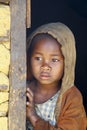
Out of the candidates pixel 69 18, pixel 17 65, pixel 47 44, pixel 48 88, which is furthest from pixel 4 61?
pixel 69 18

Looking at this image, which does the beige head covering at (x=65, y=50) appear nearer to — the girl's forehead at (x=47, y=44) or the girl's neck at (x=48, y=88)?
the girl's forehead at (x=47, y=44)

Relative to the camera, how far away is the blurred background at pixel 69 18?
418cm

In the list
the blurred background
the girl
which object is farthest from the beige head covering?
the blurred background

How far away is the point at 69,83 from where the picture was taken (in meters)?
2.71

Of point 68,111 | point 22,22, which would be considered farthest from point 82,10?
point 22,22

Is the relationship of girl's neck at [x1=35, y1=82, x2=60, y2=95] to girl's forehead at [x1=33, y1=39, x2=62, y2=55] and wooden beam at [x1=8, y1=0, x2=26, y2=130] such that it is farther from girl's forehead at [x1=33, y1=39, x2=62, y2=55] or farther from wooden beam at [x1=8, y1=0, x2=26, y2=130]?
wooden beam at [x1=8, y1=0, x2=26, y2=130]

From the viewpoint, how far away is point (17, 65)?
207 centimetres

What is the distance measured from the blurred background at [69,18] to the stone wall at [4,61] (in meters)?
2.11

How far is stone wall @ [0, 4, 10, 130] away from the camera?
2021 mm

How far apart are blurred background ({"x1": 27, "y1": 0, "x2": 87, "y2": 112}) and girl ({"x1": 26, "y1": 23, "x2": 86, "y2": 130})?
1.39 m

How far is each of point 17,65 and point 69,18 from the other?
7.62 feet

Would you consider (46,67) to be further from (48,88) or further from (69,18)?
(69,18)

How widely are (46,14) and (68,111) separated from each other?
1880 mm

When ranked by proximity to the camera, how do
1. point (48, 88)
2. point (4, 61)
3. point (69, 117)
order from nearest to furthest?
point (4, 61) < point (69, 117) < point (48, 88)
